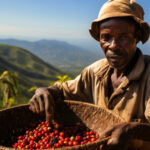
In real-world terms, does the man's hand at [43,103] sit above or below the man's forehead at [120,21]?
below

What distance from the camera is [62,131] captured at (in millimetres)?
2949

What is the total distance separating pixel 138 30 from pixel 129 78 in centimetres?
60

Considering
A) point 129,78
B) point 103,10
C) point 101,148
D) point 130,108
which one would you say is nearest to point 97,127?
point 130,108

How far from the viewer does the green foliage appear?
7.24 metres

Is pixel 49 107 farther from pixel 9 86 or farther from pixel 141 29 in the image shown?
pixel 9 86

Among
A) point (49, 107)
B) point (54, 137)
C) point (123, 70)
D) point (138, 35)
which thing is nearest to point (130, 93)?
point (123, 70)

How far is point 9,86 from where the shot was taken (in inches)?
302

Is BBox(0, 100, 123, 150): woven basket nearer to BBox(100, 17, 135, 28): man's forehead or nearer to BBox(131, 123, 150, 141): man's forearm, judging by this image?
BBox(131, 123, 150, 141): man's forearm

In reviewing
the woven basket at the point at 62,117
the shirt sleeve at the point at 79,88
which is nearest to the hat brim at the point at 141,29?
the shirt sleeve at the point at 79,88

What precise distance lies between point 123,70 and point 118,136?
115 cm

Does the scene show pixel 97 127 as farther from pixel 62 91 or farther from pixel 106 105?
pixel 62 91

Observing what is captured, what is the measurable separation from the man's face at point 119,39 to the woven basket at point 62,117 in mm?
726

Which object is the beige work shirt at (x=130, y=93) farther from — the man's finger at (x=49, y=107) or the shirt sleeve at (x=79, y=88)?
the man's finger at (x=49, y=107)

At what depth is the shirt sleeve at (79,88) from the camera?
3.04 meters
